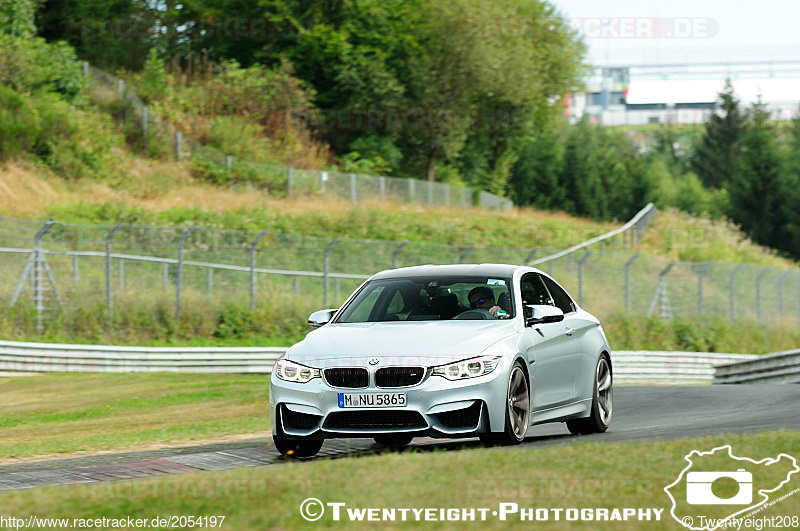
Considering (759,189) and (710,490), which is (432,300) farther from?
(759,189)

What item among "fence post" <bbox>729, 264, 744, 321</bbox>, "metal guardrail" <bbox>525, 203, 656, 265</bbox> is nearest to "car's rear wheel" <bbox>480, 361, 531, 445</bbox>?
"fence post" <bbox>729, 264, 744, 321</bbox>

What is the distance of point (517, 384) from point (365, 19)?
50614 mm

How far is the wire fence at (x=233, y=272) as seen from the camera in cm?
2577

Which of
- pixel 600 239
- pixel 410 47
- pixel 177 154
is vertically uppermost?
pixel 410 47

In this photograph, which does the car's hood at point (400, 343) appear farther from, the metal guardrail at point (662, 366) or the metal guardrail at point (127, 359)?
the metal guardrail at point (662, 366)

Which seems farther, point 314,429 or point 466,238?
point 466,238

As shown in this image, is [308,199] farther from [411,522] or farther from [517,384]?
[411,522]

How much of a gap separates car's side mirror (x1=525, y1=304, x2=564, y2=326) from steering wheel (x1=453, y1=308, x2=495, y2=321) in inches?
12.9

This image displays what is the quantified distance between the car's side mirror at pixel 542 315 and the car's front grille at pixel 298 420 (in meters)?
→ 2.12

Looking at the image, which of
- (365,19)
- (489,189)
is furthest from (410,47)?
(489,189)

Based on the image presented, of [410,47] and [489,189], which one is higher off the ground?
[410,47]

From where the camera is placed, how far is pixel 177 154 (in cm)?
4812

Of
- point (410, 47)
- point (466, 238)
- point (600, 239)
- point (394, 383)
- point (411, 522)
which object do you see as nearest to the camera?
point (411, 522)

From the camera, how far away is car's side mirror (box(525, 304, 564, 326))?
34.6 ft
